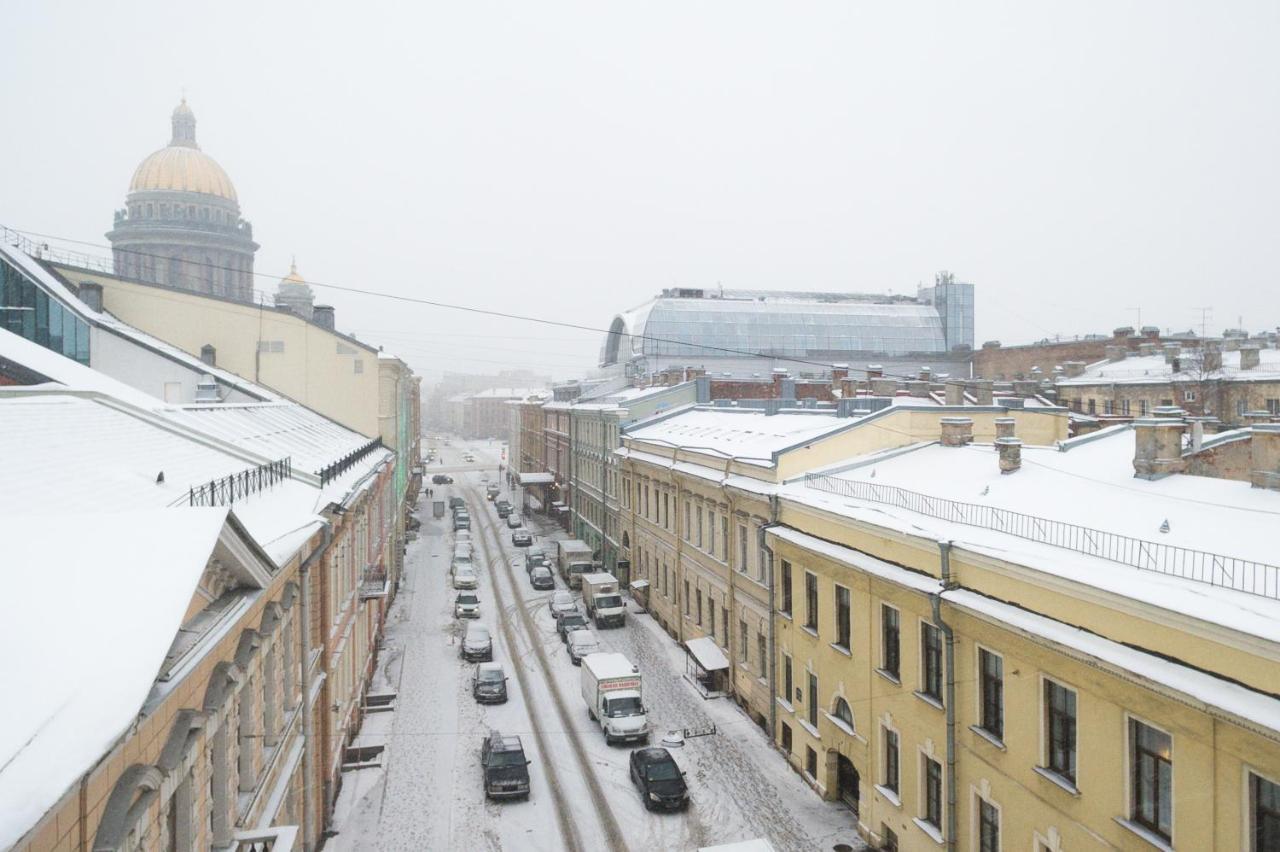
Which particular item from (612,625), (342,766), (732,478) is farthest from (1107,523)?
(612,625)

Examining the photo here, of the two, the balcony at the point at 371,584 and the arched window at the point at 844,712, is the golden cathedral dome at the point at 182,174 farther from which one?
the arched window at the point at 844,712

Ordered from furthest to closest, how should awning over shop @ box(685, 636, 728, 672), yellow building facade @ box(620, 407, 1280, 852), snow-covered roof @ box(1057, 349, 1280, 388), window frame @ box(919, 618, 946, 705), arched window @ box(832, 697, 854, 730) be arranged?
snow-covered roof @ box(1057, 349, 1280, 388)
awning over shop @ box(685, 636, 728, 672)
arched window @ box(832, 697, 854, 730)
window frame @ box(919, 618, 946, 705)
yellow building facade @ box(620, 407, 1280, 852)

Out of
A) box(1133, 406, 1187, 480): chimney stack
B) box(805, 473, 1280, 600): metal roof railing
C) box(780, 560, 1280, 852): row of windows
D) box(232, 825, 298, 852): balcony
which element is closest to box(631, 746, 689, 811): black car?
box(780, 560, 1280, 852): row of windows

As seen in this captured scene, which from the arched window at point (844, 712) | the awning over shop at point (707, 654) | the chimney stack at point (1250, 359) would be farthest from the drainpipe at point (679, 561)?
the chimney stack at point (1250, 359)

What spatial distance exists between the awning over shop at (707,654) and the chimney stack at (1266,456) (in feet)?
50.3

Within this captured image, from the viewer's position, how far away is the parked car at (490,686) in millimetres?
26281

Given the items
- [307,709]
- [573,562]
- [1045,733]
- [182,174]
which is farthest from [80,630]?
[182,174]

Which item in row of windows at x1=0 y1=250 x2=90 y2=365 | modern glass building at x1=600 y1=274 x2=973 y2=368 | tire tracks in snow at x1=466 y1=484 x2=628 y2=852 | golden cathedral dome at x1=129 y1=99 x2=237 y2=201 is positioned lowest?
tire tracks in snow at x1=466 y1=484 x2=628 y2=852

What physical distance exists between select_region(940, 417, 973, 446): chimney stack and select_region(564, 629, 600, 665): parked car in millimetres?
13975

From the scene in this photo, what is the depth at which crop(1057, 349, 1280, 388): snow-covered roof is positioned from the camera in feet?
151

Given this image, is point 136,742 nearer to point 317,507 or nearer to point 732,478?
point 317,507

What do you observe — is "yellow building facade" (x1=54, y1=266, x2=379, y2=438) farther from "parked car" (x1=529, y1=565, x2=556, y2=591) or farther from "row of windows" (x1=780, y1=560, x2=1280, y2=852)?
"row of windows" (x1=780, y1=560, x2=1280, y2=852)

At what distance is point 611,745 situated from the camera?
23391 millimetres

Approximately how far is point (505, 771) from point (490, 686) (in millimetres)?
6165
